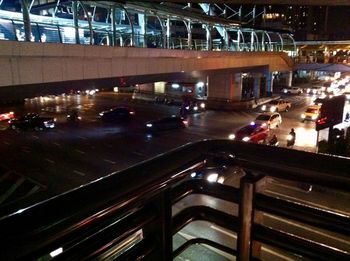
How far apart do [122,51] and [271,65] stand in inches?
1255

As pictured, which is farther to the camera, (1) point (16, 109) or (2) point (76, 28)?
(1) point (16, 109)

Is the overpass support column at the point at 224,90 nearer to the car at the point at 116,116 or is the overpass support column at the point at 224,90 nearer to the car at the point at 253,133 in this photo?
the car at the point at 116,116

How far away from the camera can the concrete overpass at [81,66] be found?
512 inches

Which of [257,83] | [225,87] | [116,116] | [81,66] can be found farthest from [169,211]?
[257,83]

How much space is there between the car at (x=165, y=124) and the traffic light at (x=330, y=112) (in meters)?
14.1

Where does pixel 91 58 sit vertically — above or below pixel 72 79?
above

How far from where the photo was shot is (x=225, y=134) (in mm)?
28594

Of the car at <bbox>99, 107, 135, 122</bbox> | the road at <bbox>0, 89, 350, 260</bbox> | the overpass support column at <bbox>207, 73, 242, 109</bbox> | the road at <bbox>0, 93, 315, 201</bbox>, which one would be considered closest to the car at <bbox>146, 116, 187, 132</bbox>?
the road at <bbox>0, 89, 350, 260</bbox>

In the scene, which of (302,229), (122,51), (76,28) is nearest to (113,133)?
(122,51)

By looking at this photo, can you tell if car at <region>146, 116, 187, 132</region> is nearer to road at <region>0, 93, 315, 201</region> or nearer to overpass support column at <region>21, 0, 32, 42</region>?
road at <region>0, 93, 315, 201</region>

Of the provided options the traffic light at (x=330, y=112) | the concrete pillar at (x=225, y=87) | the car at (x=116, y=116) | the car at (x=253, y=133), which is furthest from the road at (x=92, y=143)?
the traffic light at (x=330, y=112)

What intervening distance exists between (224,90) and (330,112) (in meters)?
25.1

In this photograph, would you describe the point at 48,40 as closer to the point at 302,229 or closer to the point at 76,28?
the point at 76,28

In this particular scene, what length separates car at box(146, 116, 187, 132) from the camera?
29078 mm
